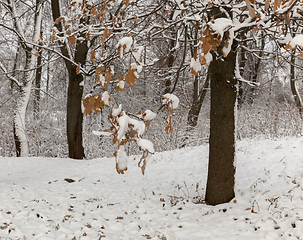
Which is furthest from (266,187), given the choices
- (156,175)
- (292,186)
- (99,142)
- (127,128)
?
(99,142)

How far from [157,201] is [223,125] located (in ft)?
5.63

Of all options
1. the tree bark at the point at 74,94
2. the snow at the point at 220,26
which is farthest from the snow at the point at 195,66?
the tree bark at the point at 74,94

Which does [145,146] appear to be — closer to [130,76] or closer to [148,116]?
[148,116]

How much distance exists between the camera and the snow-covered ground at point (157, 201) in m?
3.14

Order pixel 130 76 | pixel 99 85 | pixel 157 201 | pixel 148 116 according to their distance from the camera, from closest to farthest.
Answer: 1. pixel 148 116
2. pixel 130 76
3. pixel 157 201
4. pixel 99 85

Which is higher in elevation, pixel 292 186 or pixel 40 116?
pixel 40 116

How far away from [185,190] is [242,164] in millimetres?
1660

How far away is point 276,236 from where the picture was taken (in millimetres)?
2832

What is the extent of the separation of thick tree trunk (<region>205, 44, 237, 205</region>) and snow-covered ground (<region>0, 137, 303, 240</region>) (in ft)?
1.26

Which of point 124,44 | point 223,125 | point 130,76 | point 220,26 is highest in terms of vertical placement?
point 220,26

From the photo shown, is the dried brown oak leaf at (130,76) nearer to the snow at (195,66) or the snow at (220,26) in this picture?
the snow at (195,66)

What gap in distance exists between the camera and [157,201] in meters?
4.18

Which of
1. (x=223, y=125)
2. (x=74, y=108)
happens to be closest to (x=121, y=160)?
(x=223, y=125)

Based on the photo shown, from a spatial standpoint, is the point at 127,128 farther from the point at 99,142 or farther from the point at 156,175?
the point at 99,142
